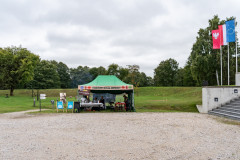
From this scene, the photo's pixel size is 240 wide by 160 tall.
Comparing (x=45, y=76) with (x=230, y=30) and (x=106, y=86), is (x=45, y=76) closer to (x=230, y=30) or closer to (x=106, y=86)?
(x=106, y=86)

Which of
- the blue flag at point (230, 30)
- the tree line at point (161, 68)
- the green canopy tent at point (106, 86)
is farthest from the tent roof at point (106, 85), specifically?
the tree line at point (161, 68)

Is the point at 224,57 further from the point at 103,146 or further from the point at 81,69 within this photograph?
the point at 81,69

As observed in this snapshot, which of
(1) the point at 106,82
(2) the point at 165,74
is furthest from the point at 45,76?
(1) the point at 106,82

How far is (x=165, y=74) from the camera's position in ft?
199

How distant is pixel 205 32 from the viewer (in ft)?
112

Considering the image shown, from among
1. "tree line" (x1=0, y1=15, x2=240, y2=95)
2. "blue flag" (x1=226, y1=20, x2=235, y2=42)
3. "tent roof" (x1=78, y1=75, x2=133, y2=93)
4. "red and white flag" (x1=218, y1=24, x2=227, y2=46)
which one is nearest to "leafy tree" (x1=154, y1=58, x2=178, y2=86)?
"tree line" (x1=0, y1=15, x2=240, y2=95)

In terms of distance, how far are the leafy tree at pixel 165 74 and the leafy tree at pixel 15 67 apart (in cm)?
3611

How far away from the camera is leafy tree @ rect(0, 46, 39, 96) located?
124 ft

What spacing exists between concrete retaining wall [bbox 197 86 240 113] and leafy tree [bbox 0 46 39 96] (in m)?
32.6

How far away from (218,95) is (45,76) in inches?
2045

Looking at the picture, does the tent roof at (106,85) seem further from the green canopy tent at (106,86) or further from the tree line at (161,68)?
the tree line at (161,68)

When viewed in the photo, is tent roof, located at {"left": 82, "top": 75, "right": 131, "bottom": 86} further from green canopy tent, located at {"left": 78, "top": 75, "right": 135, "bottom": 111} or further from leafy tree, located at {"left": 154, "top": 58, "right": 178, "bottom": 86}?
leafy tree, located at {"left": 154, "top": 58, "right": 178, "bottom": 86}

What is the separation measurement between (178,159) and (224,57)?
31.5 metres

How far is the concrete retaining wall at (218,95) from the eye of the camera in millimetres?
14812
